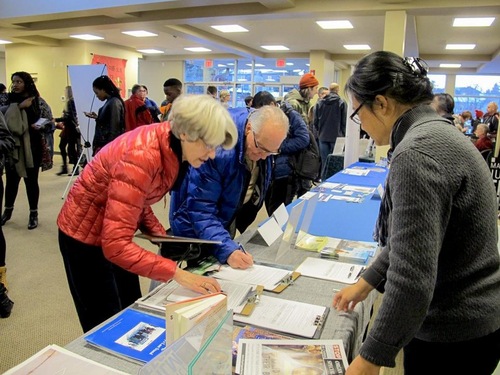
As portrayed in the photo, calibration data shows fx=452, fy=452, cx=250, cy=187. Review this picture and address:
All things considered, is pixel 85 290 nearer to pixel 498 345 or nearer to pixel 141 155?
pixel 141 155

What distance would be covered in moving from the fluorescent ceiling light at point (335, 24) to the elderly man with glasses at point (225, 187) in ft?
20.3

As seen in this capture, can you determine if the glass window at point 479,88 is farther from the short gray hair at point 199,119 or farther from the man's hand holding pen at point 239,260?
the short gray hair at point 199,119

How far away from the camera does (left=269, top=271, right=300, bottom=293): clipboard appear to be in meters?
1.36

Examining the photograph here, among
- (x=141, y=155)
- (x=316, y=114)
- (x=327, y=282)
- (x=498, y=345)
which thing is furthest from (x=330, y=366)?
(x=316, y=114)

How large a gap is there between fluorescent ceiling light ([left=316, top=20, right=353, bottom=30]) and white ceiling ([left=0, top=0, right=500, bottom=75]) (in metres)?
0.16

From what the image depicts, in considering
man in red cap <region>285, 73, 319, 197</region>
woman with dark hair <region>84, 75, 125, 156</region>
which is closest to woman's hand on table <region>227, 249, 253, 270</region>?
man in red cap <region>285, 73, 319, 197</region>

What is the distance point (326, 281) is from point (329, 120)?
442cm

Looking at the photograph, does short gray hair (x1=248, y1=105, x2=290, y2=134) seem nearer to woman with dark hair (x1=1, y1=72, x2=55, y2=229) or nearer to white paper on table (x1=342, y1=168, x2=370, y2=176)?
white paper on table (x1=342, y1=168, x2=370, y2=176)

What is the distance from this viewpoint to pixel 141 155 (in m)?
1.22

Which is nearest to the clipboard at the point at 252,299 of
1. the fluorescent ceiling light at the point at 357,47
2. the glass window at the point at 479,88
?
the fluorescent ceiling light at the point at 357,47

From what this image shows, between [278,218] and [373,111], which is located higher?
[373,111]

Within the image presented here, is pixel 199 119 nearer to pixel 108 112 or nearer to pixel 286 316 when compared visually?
pixel 286 316

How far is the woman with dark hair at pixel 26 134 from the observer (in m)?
3.65

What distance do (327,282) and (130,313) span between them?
626 millimetres
